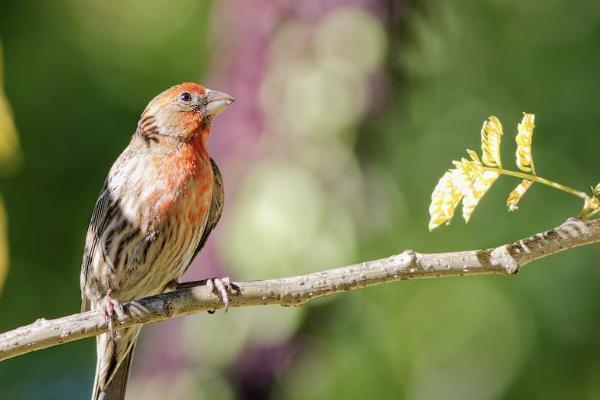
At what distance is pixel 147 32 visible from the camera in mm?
7805

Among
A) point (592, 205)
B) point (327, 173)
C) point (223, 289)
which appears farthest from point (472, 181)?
point (327, 173)

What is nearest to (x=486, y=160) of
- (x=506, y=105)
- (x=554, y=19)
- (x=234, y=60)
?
(x=234, y=60)

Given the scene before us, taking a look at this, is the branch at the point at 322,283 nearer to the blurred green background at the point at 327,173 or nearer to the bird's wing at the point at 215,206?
the blurred green background at the point at 327,173

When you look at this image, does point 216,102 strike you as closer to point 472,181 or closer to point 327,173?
point 327,173

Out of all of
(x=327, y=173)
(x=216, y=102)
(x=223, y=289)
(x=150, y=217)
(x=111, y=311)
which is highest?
(x=216, y=102)

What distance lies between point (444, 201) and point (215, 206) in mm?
2413

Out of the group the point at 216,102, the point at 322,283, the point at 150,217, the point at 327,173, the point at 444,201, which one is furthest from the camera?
the point at 216,102

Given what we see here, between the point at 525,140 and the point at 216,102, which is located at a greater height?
the point at 216,102

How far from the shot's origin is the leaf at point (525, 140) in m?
2.37

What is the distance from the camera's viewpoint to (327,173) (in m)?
4.08

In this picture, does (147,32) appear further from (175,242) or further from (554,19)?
(175,242)

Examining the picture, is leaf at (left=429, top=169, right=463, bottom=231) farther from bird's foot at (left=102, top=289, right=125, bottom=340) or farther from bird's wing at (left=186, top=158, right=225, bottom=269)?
bird's wing at (left=186, top=158, right=225, bottom=269)

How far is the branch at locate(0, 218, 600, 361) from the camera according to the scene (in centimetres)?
267

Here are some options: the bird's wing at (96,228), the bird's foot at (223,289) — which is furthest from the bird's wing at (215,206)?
the bird's foot at (223,289)
